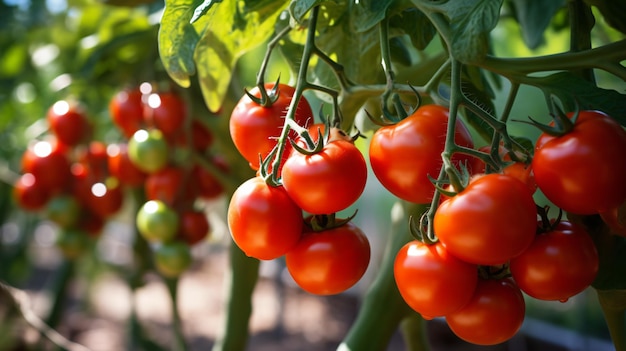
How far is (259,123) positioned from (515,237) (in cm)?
17

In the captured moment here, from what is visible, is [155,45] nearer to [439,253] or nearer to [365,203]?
[439,253]

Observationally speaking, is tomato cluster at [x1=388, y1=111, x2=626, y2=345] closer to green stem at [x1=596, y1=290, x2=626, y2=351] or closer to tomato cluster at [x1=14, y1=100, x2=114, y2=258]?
green stem at [x1=596, y1=290, x2=626, y2=351]

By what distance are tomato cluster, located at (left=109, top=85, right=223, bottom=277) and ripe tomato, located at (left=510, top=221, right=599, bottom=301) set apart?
1.68 ft

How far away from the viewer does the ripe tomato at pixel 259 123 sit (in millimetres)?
383

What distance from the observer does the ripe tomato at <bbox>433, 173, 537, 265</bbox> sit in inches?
11.3

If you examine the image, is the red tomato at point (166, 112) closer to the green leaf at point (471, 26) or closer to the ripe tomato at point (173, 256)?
the ripe tomato at point (173, 256)

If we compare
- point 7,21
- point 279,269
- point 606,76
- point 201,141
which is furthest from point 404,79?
point 279,269

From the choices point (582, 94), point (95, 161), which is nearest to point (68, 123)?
point (95, 161)

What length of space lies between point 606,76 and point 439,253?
1.00 metres

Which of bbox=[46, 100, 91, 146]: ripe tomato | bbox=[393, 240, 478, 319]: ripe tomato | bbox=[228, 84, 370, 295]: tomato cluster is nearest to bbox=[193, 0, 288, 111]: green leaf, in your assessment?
bbox=[228, 84, 370, 295]: tomato cluster

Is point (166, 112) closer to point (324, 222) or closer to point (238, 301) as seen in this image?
point (238, 301)

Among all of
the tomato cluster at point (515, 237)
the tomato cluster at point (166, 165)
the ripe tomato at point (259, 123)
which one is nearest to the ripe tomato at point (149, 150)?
the tomato cluster at point (166, 165)

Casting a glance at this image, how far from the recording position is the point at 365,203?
9.23 ft

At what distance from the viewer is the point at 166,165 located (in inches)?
30.1
